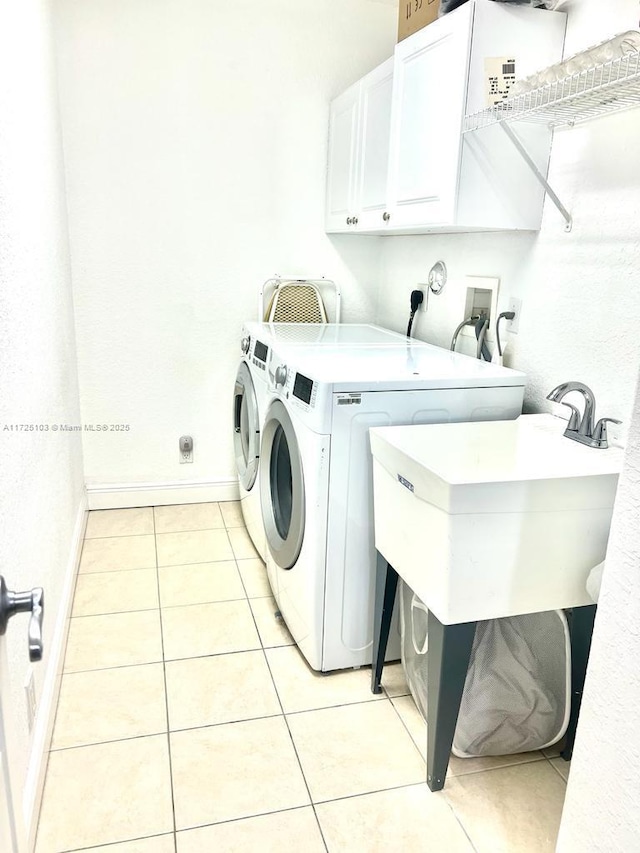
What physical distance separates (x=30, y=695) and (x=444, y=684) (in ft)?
3.12

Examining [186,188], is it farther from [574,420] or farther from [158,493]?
[574,420]

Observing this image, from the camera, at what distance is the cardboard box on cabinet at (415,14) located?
194cm

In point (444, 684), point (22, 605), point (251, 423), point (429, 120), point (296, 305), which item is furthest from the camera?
point (296, 305)

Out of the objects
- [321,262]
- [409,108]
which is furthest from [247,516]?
[409,108]

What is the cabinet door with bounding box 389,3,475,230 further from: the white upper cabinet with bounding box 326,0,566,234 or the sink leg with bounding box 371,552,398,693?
the sink leg with bounding box 371,552,398,693

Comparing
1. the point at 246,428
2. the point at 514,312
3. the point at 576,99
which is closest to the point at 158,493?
the point at 246,428

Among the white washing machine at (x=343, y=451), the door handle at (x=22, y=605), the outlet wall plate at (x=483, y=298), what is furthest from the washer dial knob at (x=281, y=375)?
the door handle at (x=22, y=605)

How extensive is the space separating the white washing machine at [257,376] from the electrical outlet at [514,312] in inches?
19.8

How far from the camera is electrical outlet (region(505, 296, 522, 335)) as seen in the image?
6.70ft

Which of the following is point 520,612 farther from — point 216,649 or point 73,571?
point 73,571

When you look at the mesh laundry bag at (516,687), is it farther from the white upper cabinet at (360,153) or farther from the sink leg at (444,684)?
the white upper cabinet at (360,153)

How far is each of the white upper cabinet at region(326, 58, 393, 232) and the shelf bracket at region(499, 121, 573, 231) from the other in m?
0.62

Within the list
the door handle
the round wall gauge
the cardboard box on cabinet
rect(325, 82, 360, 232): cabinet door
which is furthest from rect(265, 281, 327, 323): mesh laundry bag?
the door handle

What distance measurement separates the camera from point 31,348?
165 centimetres
